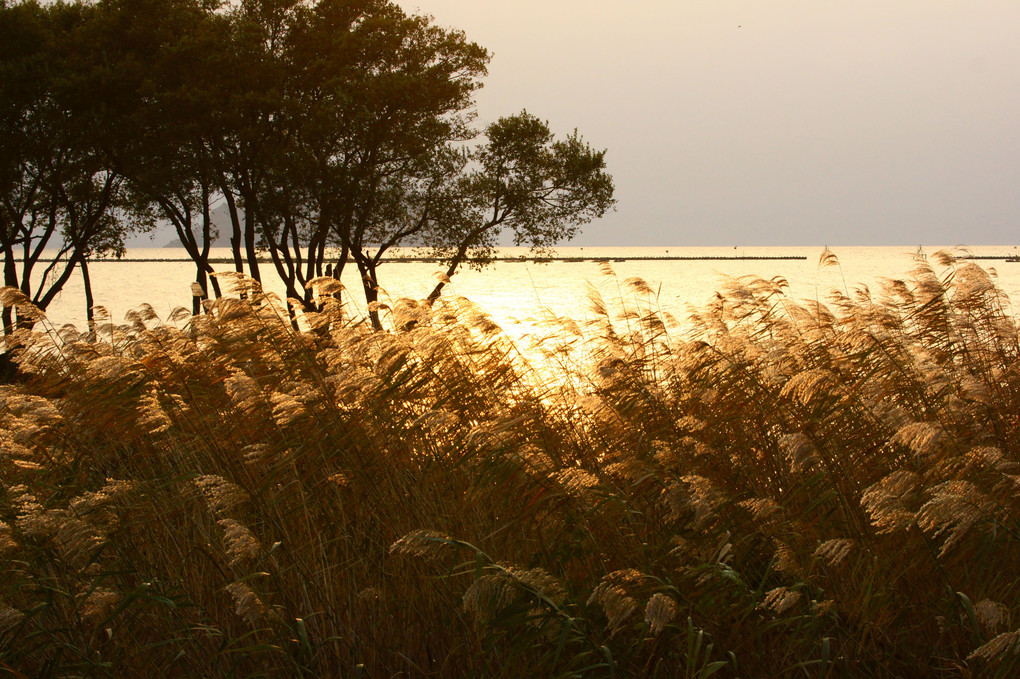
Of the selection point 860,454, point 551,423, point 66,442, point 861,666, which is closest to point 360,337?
point 551,423

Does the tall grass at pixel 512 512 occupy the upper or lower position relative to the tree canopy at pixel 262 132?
lower

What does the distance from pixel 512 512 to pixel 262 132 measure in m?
27.9

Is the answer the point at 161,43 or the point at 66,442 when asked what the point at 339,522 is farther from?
the point at 161,43

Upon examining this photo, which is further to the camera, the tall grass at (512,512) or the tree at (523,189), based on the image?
the tree at (523,189)

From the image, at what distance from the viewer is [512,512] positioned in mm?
5117

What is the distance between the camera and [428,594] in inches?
185

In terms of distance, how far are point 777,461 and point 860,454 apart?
0.50 metres

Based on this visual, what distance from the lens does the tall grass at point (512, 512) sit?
4199 mm

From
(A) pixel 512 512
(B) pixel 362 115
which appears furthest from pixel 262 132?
(A) pixel 512 512

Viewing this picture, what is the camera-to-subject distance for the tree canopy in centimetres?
2856

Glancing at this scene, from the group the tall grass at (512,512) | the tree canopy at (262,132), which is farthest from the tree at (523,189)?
the tall grass at (512,512)

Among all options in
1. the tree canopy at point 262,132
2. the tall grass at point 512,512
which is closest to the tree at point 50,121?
the tree canopy at point 262,132

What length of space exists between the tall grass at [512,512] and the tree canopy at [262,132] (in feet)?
68.4

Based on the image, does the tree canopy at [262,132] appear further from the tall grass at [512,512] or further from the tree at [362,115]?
the tall grass at [512,512]
